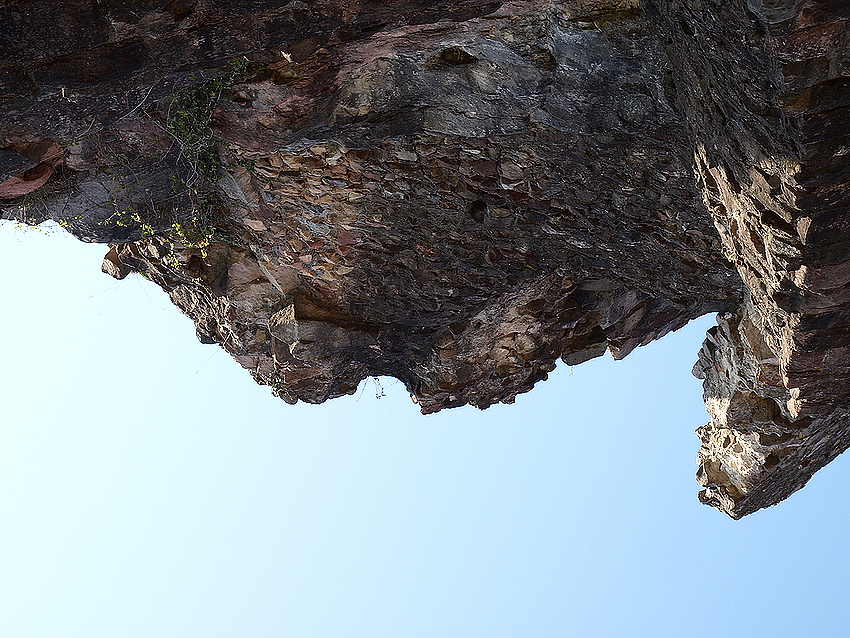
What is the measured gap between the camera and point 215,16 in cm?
455

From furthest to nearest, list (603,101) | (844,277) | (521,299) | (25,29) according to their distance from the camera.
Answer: (521,299) < (603,101) < (844,277) < (25,29)

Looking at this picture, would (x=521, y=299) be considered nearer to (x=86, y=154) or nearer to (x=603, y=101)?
(x=603, y=101)

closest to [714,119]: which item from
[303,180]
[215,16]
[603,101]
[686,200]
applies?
[603,101]

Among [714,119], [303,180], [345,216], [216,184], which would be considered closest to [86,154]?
[216,184]

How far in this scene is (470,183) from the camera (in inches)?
262

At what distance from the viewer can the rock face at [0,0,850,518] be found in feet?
13.9

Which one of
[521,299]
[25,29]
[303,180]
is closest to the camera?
[25,29]

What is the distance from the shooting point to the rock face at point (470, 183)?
4.24m

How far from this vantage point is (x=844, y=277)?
4500mm

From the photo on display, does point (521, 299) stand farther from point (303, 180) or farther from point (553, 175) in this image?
point (303, 180)

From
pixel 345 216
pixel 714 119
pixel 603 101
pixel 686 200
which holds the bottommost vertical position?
pixel 345 216

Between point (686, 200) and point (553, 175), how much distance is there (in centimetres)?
112

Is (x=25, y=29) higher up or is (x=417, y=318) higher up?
(x=25, y=29)

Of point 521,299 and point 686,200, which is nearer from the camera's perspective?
point 686,200
